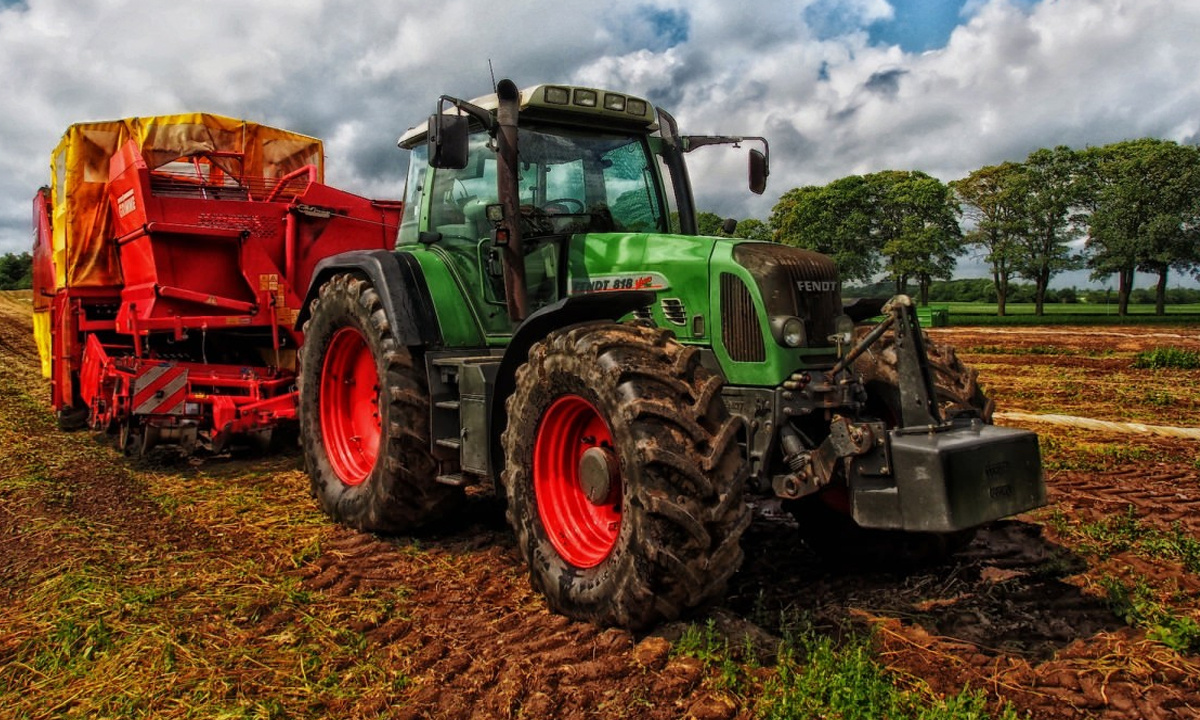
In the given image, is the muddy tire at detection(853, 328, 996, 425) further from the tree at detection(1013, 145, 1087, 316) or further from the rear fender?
the tree at detection(1013, 145, 1087, 316)

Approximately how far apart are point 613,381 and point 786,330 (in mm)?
888

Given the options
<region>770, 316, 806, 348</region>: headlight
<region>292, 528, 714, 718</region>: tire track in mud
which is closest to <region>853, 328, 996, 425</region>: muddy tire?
<region>770, 316, 806, 348</region>: headlight

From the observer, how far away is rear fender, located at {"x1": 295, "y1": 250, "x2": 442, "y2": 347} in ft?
17.3

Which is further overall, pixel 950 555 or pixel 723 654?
pixel 950 555

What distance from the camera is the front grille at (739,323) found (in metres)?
4.08

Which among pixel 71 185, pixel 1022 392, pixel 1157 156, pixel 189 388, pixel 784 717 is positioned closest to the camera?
pixel 784 717

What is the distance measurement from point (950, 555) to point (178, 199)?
6.98m

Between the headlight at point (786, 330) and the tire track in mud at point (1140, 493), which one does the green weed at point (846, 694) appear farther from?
the tire track in mud at point (1140, 493)

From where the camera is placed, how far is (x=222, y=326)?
8.06 meters

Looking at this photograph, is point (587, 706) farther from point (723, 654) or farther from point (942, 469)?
point (942, 469)

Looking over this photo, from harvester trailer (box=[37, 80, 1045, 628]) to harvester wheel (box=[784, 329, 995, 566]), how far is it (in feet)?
0.05

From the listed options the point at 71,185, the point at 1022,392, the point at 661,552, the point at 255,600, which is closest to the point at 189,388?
the point at 71,185

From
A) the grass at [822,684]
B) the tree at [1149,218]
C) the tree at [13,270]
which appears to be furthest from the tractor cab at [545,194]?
the tree at [13,270]

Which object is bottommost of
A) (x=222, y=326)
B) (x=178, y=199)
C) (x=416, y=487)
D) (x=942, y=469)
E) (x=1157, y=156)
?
(x=416, y=487)
